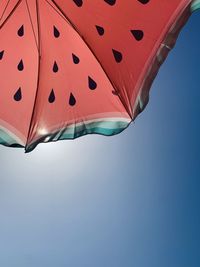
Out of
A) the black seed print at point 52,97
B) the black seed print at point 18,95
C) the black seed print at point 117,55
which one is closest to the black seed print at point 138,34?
the black seed print at point 117,55

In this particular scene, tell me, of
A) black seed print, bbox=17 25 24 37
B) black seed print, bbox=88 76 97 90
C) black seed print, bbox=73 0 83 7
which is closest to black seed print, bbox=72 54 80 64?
black seed print, bbox=88 76 97 90

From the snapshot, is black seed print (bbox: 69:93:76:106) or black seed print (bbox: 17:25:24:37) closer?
black seed print (bbox: 69:93:76:106)

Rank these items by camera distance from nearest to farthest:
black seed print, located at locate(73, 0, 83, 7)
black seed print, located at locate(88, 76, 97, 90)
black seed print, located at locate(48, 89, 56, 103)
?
1. black seed print, located at locate(73, 0, 83, 7)
2. black seed print, located at locate(88, 76, 97, 90)
3. black seed print, located at locate(48, 89, 56, 103)

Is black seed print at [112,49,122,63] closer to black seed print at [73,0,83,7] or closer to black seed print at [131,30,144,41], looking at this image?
black seed print at [131,30,144,41]

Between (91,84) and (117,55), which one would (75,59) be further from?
(117,55)

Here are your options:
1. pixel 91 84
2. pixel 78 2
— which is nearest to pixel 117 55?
pixel 91 84

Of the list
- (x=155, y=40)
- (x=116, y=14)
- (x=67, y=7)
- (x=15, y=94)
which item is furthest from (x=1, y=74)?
(x=155, y=40)

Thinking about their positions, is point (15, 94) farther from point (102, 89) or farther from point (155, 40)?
point (155, 40)

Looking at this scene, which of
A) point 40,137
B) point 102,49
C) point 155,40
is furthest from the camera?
point 40,137
